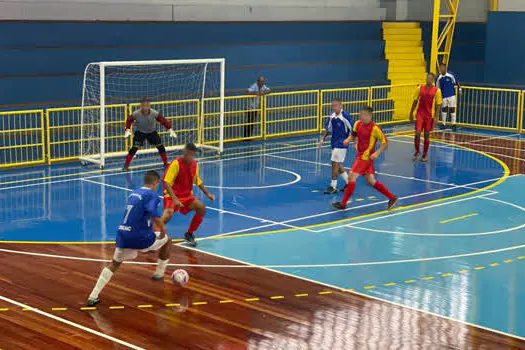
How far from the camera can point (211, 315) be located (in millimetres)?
12203

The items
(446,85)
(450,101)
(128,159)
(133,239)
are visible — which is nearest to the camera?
(133,239)

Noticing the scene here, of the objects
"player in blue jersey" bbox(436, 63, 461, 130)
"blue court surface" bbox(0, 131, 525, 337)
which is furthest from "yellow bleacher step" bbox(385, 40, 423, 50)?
"blue court surface" bbox(0, 131, 525, 337)

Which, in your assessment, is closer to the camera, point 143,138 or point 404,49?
point 143,138

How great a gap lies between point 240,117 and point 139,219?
16455mm

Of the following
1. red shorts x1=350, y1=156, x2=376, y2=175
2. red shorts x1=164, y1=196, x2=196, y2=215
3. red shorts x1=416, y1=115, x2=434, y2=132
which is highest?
red shorts x1=416, y1=115, x2=434, y2=132

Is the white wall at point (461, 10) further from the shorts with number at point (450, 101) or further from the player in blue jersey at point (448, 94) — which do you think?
the shorts with number at point (450, 101)

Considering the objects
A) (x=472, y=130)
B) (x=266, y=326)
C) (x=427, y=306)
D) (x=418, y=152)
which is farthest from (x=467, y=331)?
(x=472, y=130)

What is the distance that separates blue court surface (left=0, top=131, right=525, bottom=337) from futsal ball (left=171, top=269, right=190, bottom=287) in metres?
1.82

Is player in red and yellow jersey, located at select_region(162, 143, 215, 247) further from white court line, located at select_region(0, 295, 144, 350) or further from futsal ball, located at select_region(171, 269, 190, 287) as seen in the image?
white court line, located at select_region(0, 295, 144, 350)

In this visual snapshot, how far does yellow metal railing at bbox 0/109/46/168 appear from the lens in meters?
23.4

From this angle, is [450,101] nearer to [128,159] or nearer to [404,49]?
[404,49]

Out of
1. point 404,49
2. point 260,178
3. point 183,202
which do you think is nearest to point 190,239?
point 183,202

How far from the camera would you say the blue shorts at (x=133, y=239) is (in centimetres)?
1229

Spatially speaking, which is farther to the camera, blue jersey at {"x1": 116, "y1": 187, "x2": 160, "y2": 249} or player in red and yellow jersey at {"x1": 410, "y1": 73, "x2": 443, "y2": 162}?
player in red and yellow jersey at {"x1": 410, "y1": 73, "x2": 443, "y2": 162}
